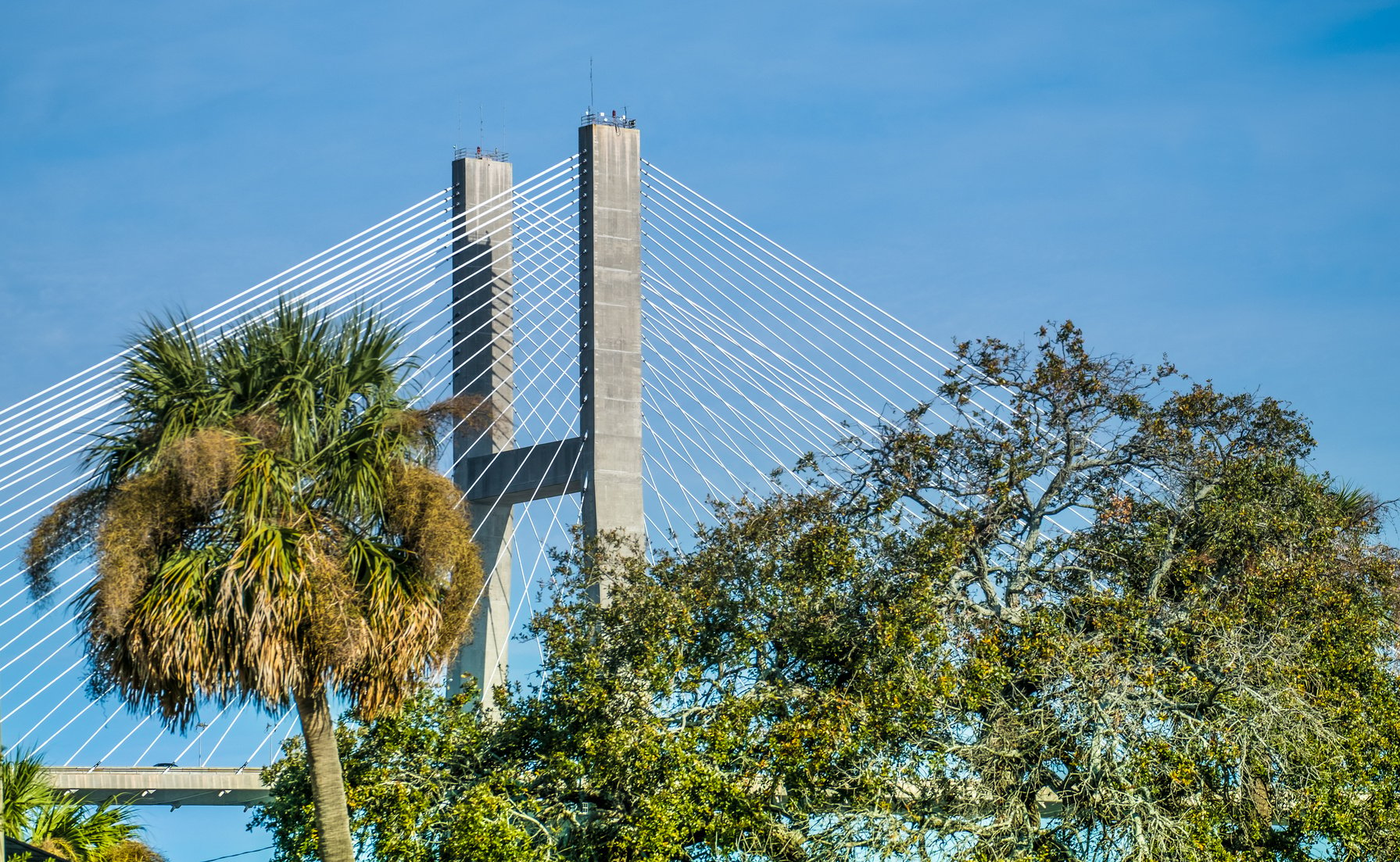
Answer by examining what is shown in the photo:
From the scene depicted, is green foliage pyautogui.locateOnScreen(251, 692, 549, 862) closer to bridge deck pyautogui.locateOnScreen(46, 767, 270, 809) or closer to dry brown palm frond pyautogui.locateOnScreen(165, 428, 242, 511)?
dry brown palm frond pyautogui.locateOnScreen(165, 428, 242, 511)

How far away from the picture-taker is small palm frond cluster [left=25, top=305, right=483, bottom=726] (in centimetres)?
1211

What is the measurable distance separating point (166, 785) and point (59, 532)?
12790 millimetres

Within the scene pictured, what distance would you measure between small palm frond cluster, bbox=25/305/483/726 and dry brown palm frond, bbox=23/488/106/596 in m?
0.01

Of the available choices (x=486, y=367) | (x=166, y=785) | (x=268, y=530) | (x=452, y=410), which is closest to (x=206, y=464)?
(x=268, y=530)

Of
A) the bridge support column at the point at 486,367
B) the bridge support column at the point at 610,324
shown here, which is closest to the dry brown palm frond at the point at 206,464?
the bridge support column at the point at 610,324

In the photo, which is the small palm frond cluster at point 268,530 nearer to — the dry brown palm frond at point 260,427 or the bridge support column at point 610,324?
the dry brown palm frond at point 260,427

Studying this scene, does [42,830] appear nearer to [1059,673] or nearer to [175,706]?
[175,706]

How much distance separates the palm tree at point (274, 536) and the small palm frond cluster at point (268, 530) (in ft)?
0.05

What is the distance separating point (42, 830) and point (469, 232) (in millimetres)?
13453

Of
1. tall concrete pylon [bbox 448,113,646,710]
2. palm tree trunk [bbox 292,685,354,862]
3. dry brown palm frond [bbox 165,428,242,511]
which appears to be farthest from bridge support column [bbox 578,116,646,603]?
dry brown palm frond [bbox 165,428,242,511]

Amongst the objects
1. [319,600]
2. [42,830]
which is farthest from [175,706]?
[42,830]

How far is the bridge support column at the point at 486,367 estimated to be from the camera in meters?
23.8

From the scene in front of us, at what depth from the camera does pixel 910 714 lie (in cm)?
1559

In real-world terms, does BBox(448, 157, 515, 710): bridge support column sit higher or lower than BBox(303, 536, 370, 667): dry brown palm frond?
higher
